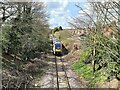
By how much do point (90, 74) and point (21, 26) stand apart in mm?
6358

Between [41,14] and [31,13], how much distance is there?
7.18 feet

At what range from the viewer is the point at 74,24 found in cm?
1705

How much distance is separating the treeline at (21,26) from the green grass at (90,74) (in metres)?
4.39

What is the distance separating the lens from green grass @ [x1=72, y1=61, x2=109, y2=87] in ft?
49.3

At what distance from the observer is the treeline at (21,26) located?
60.5ft

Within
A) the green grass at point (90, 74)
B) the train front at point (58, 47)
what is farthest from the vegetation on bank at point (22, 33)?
the train front at point (58, 47)

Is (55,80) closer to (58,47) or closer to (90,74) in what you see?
(90,74)

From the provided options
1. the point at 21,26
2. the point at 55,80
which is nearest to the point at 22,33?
the point at 21,26

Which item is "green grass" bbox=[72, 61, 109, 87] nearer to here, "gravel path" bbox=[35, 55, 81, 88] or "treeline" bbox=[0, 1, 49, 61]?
"gravel path" bbox=[35, 55, 81, 88]

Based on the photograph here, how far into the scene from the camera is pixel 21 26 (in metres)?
20.2

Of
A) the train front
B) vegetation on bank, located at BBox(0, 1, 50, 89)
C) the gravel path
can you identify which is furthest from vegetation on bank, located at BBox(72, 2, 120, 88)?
the train front

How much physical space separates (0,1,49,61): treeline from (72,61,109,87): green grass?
14.4 ft

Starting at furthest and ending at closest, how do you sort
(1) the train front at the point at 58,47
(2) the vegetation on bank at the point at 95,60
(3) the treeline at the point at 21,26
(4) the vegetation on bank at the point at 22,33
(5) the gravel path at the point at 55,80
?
(1) the train front at the point at 58,47, (3) the treeline at the point at 21,26, (4) the vegetation on bank at the point at 22,33, (5) the gravel path at the point at 55,80, (2) the vegetation on bank at the point at 95,60

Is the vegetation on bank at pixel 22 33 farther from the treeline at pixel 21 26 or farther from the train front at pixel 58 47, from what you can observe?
the train front at pixel 58 47
